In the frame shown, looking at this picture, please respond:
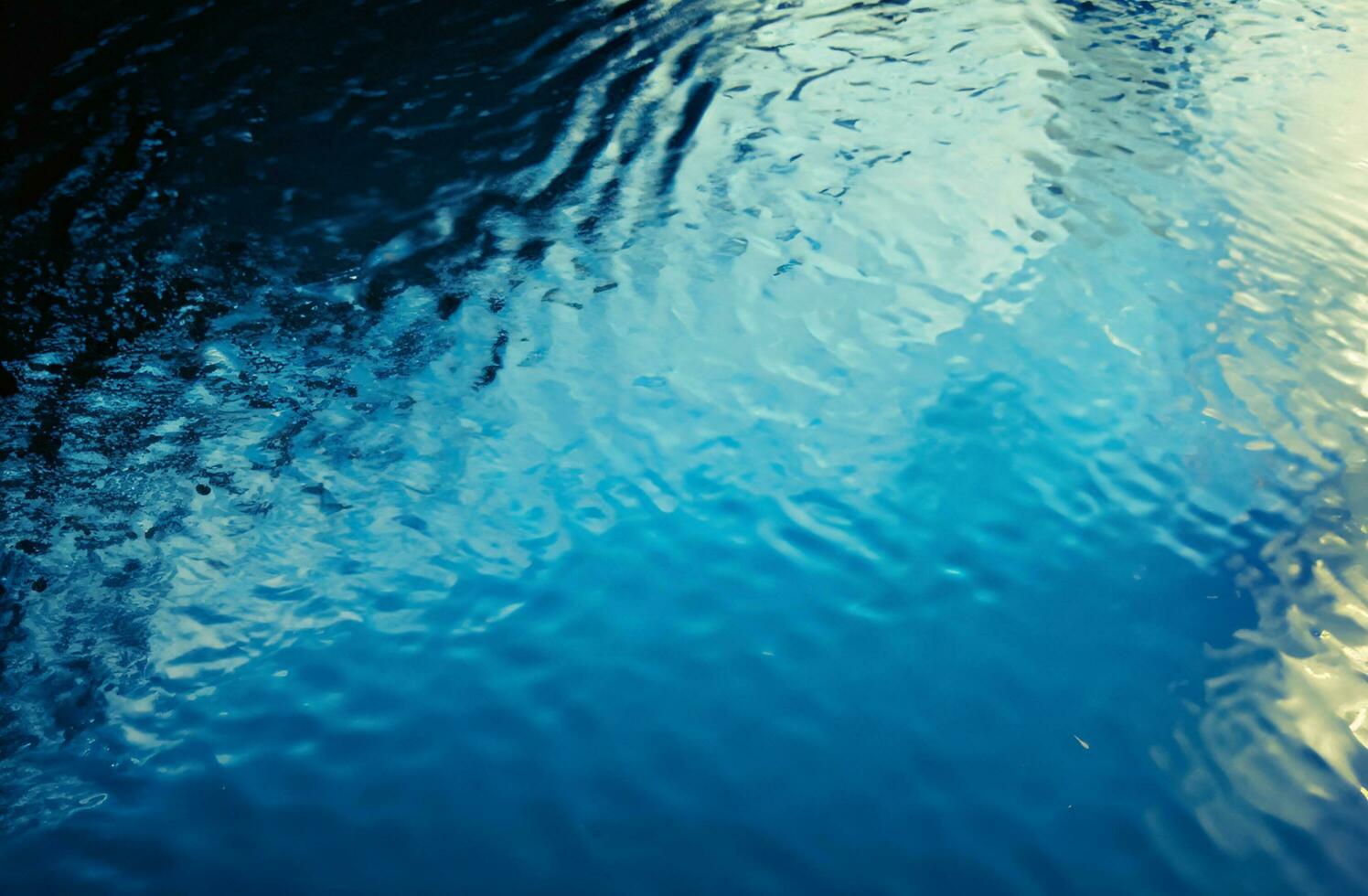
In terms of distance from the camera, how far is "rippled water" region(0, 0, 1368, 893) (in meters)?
2.22

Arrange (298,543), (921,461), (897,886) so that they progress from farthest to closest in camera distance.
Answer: (921,461)
(298,543)
(897,886)

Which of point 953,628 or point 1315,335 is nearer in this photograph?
point 953,628

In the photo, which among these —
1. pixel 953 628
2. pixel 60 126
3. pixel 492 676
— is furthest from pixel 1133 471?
pixel 60 126

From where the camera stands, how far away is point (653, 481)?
9.97ft

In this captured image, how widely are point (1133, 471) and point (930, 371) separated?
777 mm

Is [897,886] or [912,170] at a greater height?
[912,170]

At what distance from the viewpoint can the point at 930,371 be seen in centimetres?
344

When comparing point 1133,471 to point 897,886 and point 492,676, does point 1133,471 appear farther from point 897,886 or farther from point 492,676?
point 492,676

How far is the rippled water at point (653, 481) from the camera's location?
2.22m

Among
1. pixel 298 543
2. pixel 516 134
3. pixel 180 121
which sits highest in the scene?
pixel 180 121

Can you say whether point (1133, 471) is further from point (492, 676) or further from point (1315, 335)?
point (492, 676)

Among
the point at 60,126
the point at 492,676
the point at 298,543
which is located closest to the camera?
the point at 492,676

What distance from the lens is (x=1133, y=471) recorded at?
3.20 m

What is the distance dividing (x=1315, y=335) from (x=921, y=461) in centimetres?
192
